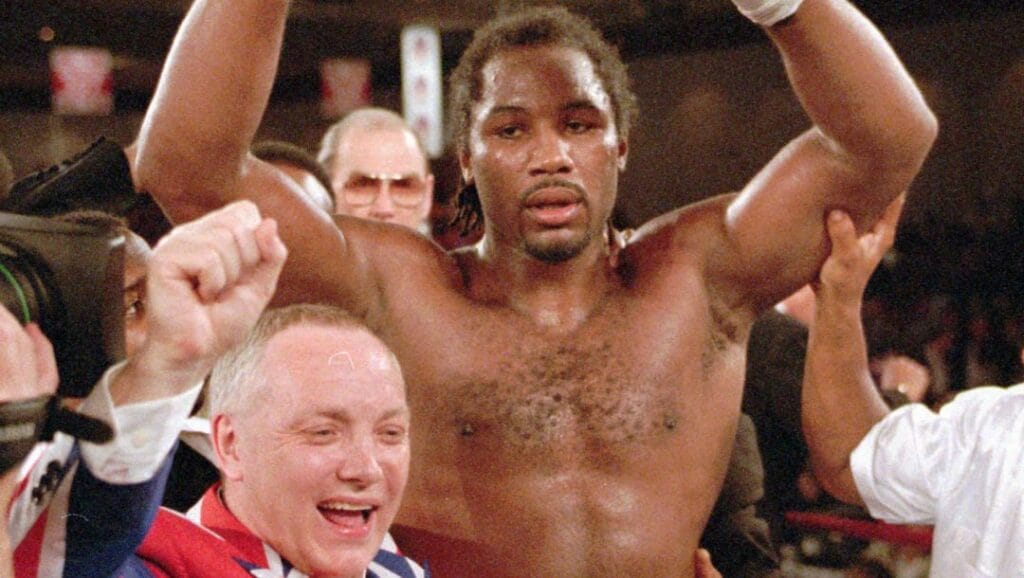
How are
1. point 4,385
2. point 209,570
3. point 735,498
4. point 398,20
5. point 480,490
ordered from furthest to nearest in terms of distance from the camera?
1. point 398,20
2. point 735,498
3. point 480,490
4. point 209,570
5. point 4,385

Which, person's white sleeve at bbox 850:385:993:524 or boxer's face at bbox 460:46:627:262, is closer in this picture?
boxer's face at bbox 460:46:627:262

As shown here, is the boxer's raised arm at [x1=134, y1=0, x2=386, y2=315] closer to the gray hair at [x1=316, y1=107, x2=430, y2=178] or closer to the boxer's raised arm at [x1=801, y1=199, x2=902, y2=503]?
the boxer's raised arm at [x1=801, y1=199, x2=902, y2=503]

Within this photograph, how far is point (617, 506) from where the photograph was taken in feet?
5.36

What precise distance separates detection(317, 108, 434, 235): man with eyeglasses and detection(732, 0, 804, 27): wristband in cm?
136

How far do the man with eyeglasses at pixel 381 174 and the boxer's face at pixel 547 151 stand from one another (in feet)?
3.33

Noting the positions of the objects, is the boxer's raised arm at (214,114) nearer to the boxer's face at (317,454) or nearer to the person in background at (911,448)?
the boxer's face at (317,454)

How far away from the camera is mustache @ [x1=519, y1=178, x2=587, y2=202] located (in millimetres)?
1622

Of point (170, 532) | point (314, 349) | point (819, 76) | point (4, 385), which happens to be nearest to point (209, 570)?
point (170, 532)

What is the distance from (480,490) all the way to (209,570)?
1.59 ft

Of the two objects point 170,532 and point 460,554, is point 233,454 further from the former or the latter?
point 460,554

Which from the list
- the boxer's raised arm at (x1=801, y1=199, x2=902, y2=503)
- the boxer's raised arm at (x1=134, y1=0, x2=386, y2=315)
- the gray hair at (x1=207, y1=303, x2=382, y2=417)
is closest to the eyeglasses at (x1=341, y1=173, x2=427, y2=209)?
the boxer's raised arm at (x1=801, y1=199, x2=902, y2=503)

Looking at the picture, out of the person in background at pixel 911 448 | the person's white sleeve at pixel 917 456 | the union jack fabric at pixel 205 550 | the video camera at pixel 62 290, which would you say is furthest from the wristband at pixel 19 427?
the person's white sleeve at pixel 917 456

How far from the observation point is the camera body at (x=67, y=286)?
2.94 ft

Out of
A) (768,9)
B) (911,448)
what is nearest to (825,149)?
(768,9)
